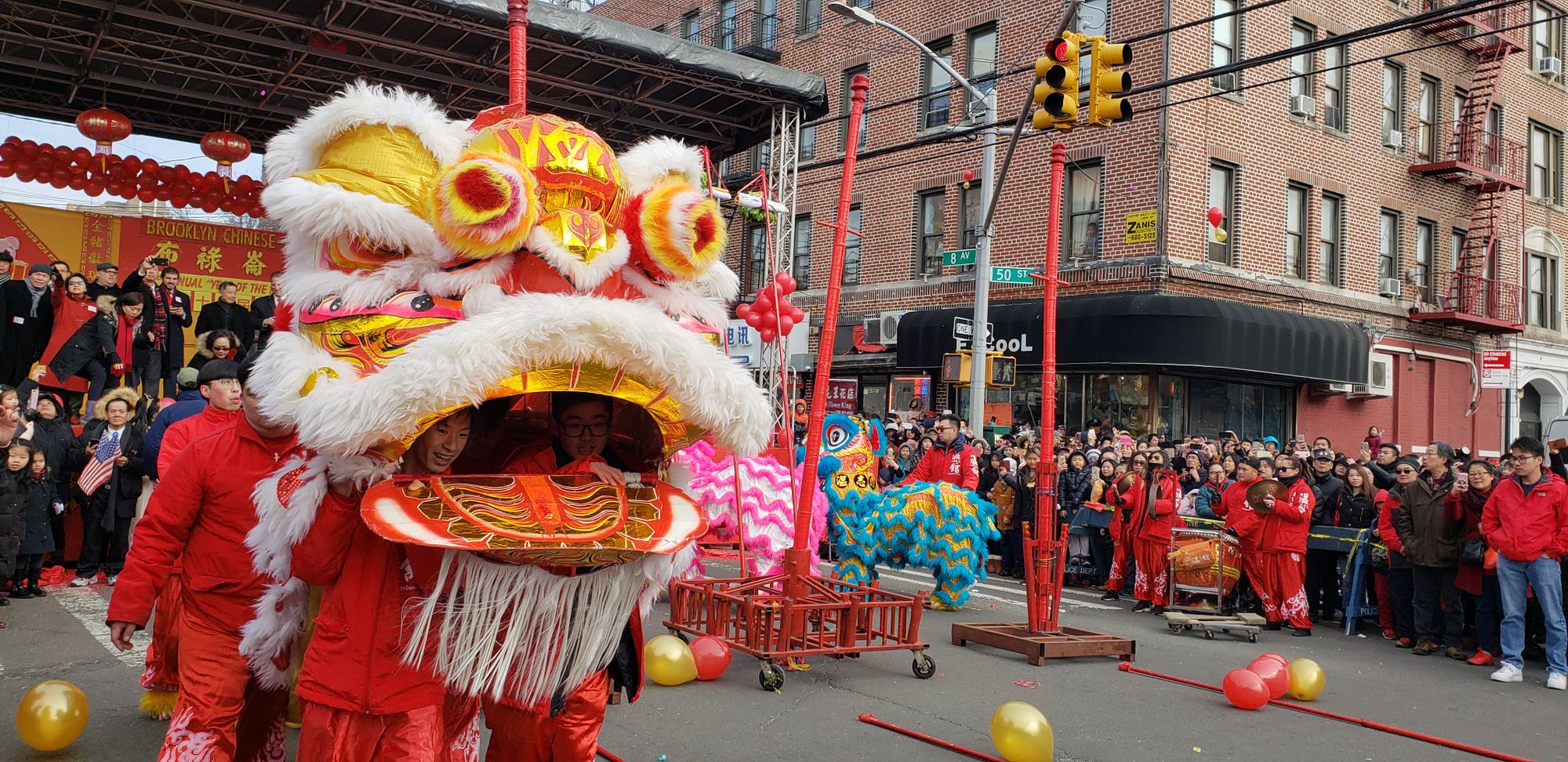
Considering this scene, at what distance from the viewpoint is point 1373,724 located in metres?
6.90

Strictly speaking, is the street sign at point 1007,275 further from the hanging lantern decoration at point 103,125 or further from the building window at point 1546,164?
the building window at point 1546,164

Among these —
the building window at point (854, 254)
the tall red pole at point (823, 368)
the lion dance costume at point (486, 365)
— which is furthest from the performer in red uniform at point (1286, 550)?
the building window at point (854, 254)

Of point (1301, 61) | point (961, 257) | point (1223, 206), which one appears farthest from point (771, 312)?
point (1301, 61)

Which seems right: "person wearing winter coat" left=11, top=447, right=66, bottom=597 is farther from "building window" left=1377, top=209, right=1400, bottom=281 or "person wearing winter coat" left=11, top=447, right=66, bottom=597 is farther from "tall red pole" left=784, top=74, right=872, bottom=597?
"building window" left=1377, top=209, right=1400, bottom=281

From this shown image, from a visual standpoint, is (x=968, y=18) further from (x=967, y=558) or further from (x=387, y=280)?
(x=387, y=280)

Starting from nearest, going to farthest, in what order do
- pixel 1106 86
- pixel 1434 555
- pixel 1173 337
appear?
1. pixel 1434 555
2. pixel 1106 86
3. pixel 1173 337

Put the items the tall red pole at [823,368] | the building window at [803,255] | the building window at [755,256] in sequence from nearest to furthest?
the tall red pole at [823,368]
the building window at [803,255]
the building window at [755,256]

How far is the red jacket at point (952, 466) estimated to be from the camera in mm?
12641

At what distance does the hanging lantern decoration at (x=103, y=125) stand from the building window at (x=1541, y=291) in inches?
1062

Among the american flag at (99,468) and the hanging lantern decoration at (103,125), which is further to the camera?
the hanging lantern decoration at (103,125)

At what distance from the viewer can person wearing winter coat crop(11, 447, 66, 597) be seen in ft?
30.0

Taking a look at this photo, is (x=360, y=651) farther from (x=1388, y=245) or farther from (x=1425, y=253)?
(x=1425, y=253)

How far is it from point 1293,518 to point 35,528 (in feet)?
34.6

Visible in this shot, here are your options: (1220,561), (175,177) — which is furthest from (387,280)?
(175,177)
